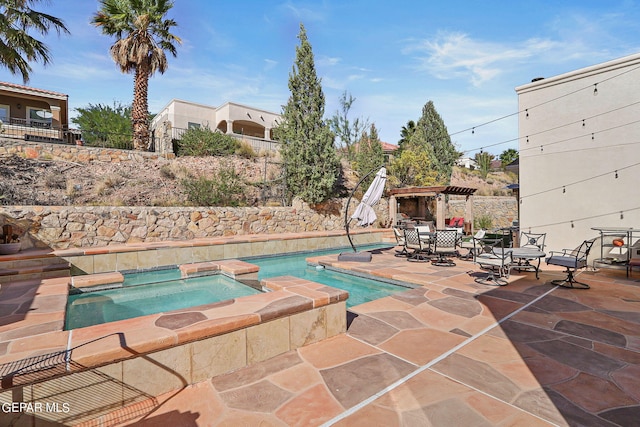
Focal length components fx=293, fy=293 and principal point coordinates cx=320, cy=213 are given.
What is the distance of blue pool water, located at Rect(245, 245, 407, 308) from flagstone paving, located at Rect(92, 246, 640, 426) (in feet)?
4.82

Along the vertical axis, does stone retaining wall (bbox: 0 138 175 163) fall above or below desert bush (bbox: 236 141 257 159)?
below

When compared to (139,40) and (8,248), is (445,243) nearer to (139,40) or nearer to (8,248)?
(8,248)

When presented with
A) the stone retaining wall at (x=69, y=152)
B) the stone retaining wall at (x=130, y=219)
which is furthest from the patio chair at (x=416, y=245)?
the stone retaining wall at (x=69, y=152)

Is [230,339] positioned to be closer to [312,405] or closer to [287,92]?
[312,405]

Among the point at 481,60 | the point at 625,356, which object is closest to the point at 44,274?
the point at 625,356

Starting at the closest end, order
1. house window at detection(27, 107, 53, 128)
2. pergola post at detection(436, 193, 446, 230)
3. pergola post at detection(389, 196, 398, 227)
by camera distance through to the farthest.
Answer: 1. pergola post at detection(436, 193, 446, 230)
2. pergola post at detection(389, 196, 398, 227)
3. house window at detection(27, 107, 53, 128)

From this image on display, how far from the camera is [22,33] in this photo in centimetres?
1010

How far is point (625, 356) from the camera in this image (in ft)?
9.09

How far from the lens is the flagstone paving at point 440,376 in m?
1.93

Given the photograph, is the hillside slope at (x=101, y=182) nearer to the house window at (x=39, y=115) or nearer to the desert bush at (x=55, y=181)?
the desert bush at (x=55, y=181)

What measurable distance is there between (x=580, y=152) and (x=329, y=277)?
7.57m

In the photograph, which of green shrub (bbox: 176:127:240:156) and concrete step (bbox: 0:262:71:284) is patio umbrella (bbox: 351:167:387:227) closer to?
concrete step (bbox: 0:262:71:284)

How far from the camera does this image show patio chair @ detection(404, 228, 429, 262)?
296 inches

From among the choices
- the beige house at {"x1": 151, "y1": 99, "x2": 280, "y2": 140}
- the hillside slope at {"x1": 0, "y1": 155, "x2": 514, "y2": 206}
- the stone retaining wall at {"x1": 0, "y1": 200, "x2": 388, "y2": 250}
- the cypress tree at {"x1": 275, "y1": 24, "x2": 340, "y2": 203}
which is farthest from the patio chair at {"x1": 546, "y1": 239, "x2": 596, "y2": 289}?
the beige house at {"x1": 151, "y1": 99, "x2": 280, "y2": 140}
